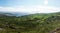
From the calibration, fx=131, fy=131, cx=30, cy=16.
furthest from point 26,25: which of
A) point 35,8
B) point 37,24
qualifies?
point 35,8

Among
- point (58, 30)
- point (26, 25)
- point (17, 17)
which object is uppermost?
point (17, 17)

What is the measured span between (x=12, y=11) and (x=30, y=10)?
1134 mm

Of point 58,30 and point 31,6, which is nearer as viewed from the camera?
point 31,6

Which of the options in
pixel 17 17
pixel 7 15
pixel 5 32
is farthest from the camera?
pixel 5 32

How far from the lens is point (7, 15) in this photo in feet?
28.2

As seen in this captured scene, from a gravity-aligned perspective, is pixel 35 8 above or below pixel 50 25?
above

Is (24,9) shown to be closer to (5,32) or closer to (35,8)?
(35,8)

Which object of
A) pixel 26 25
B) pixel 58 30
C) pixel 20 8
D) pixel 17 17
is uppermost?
pixel 20 8

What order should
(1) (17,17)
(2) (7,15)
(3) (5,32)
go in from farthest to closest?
1. (3) (5,32)
2. (2) (7,15)
3. (1) (17,17)

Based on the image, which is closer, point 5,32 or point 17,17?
point 17,17

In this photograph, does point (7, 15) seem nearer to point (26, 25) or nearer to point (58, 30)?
point (26, 25)

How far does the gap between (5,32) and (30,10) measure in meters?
2.49

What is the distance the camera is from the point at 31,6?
8203 millimetres

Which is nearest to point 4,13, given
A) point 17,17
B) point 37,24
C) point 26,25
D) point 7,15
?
point 7,15
